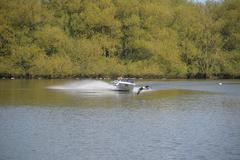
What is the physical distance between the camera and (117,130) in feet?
114

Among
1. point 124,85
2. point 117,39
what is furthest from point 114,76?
point 124,85

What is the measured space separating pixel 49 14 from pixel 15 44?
27.5 ft

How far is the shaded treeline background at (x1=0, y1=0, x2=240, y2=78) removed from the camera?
113m

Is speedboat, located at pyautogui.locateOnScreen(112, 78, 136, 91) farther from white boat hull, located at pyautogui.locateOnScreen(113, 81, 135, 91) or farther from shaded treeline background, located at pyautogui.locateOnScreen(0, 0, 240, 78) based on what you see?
shaded treeline background, located at pyautogui.locateOnScreen(0, 0, 240, 78)

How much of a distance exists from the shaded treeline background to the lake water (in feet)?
194

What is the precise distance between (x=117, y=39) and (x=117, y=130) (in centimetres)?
8271

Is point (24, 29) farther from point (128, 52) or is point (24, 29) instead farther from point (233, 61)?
point (233, 61)

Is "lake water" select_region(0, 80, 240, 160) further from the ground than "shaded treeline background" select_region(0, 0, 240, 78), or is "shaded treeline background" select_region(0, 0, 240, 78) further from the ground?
"shaded treeline background" select_region(0, 0, 240, 78)

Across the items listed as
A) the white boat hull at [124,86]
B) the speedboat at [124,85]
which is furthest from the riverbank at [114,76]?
the white boat hull at [124,86]

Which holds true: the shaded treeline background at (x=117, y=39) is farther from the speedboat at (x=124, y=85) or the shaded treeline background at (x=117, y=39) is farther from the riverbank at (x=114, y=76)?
the speedboat at (x=124, y=85)

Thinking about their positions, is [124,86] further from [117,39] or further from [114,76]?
[117,39]

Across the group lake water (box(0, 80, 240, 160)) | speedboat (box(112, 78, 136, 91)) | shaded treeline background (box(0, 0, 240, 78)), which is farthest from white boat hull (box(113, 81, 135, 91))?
shaded treeline background (box(0, 0, 240, 78))

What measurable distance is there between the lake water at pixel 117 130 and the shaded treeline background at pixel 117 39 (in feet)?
194

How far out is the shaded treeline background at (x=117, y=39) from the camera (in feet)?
370
